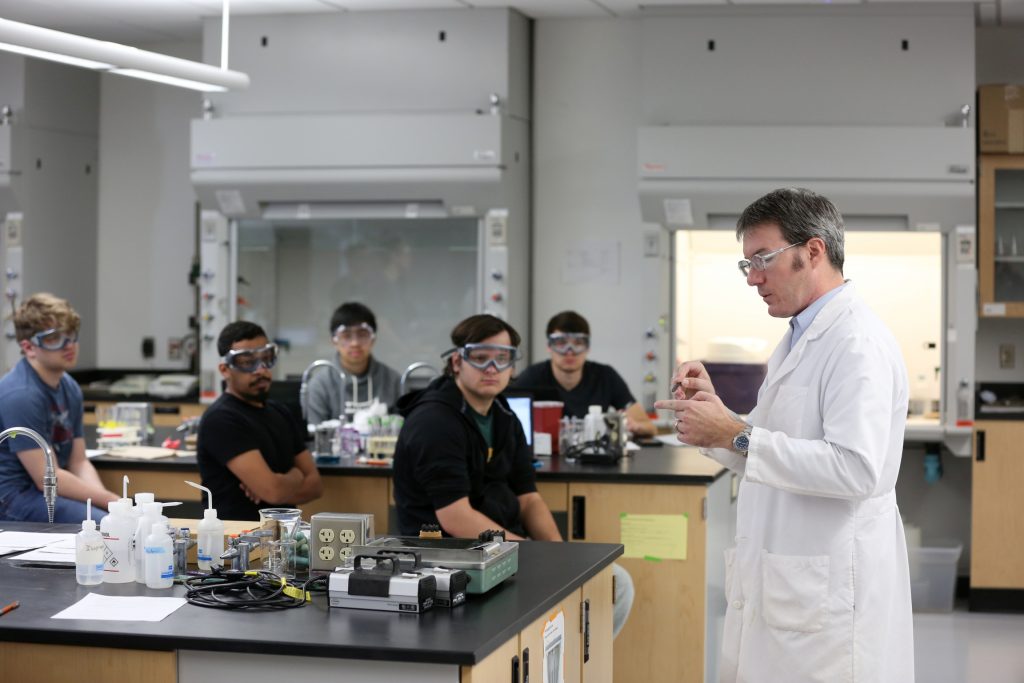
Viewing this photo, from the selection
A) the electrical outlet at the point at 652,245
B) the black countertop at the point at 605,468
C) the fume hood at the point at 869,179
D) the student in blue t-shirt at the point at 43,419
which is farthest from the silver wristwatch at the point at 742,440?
the electrical outlet at the point at 652,245

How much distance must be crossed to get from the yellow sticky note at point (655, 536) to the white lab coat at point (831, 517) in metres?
1.67

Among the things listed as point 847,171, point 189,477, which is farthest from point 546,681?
point 847,171

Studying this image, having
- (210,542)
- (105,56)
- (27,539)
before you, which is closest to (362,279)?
(105,56)

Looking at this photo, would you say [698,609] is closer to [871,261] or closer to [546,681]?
[546,681]

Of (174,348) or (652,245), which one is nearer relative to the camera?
(652,245)

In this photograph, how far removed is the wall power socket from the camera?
2627 millimetres

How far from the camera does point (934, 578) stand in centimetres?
599

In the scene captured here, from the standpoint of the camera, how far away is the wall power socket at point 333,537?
263cm

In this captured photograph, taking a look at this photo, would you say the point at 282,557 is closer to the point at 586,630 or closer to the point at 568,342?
the point at 586,630

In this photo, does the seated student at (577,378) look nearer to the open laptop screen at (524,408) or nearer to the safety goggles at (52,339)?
the open laptop screen at (524,408)

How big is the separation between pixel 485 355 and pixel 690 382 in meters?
1.12

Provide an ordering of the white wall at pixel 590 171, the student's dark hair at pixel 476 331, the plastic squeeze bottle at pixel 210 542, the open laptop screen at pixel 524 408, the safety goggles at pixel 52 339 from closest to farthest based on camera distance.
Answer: the plastic squeeze bottle at pixel 210 542, the student's dark hair at pixel 476 331, the safety goggles at pixel 52 339, the open laptop screen at pixel 524 408, the white wall at pixel 590 171

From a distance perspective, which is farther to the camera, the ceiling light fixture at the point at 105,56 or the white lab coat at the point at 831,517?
the ceiling light fixture at the point at 105,56

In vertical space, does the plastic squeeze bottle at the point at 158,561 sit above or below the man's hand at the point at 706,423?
below
